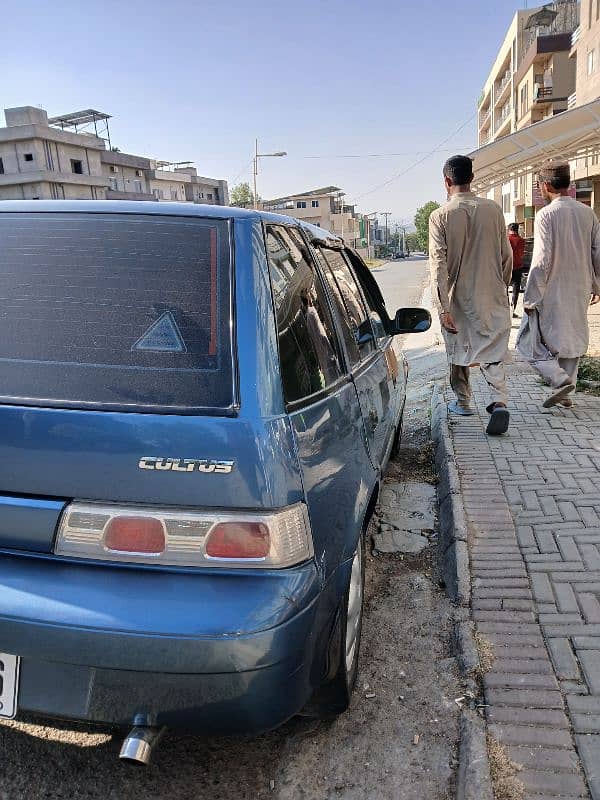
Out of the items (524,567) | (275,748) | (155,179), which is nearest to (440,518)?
(524,567)

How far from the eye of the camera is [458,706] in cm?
222

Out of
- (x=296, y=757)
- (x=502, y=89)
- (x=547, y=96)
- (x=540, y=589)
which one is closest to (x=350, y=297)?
(x=540, y=589)

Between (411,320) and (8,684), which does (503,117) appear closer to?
(411,320)

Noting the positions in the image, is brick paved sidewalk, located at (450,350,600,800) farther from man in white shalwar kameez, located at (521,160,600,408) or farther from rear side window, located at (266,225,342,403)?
rear side window, located at (266,225,342,403)

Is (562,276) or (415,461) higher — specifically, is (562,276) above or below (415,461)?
above

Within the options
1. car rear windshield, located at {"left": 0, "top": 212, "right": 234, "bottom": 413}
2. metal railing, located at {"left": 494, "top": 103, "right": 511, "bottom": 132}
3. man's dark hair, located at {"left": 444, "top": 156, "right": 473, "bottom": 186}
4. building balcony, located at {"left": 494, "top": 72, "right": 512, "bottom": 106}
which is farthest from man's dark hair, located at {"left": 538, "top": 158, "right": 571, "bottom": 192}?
metal railing, located at {"left": 494, "top": 103, "right": 511, "bottom": 132}

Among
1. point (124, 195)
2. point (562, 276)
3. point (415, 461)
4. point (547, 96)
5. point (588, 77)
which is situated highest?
point (547, 96)

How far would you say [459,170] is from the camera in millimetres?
4914

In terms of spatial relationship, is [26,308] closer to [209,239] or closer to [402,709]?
[209,239]

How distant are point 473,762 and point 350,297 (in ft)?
6.87

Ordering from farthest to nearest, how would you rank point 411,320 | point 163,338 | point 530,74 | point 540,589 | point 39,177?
1. point 39,177
2. point 530,74
3. point 411,320
4. point 540,589
5. point 163,338

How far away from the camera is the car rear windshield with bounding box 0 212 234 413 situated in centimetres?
171

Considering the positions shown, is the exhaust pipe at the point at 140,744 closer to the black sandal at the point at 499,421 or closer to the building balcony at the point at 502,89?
the black sandal at the point at 499,421

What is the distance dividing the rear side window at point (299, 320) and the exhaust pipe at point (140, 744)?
3.08 feet
